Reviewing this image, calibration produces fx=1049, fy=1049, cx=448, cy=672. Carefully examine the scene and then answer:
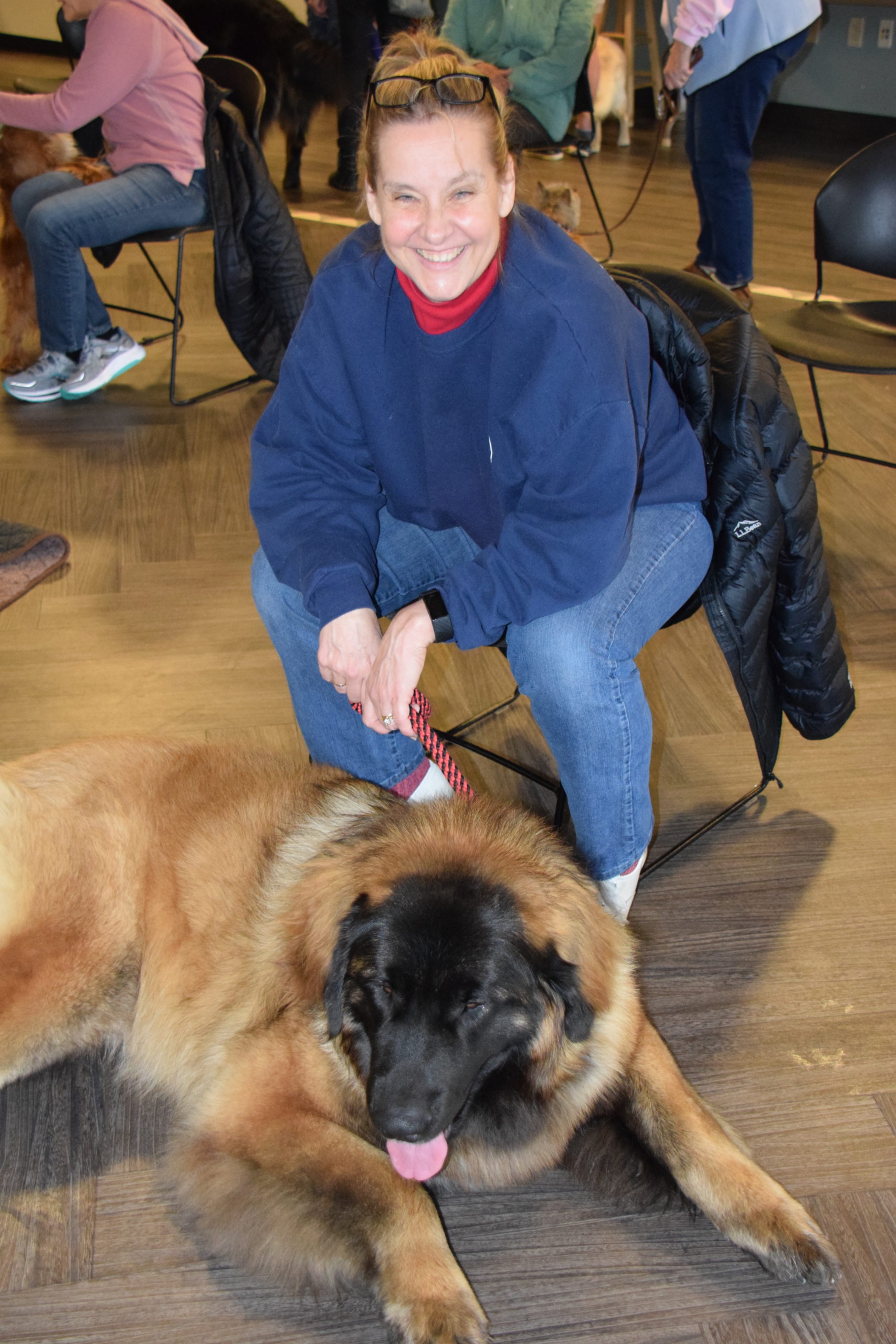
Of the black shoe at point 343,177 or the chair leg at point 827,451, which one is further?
the black shoe at point 343,177

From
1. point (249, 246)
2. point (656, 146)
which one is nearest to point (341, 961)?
point (249, 246)

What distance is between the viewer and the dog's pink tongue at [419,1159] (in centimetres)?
145

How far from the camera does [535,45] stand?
15.8ft

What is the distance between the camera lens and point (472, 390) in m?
1.73

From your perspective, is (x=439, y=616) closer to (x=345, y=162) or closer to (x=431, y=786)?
(x=431, y=786)

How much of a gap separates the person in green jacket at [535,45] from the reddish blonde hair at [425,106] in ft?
10.9

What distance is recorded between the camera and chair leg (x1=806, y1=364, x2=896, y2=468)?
11.5 feet

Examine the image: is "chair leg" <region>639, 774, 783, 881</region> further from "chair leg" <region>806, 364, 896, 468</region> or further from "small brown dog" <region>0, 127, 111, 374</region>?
"small brown dog" <region>0, 127, 111, 374</region>

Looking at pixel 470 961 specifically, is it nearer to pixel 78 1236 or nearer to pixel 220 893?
pixel 220 893

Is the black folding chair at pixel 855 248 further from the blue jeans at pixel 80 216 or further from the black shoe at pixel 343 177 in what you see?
the black shoe at pixel 343 177

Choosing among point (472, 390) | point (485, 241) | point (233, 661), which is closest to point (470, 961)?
point (472, 390)

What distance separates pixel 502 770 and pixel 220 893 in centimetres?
93

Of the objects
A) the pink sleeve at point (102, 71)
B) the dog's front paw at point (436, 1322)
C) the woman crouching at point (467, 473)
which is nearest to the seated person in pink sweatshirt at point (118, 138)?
the pink sleeve at point (102, 71)

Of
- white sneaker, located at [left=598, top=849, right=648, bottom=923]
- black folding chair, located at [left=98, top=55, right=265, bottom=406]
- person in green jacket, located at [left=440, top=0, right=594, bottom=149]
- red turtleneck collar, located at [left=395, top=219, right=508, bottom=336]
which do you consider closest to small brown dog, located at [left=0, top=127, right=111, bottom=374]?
black folding chair, located at [left=98, top=55, right=265, bottom=406]
